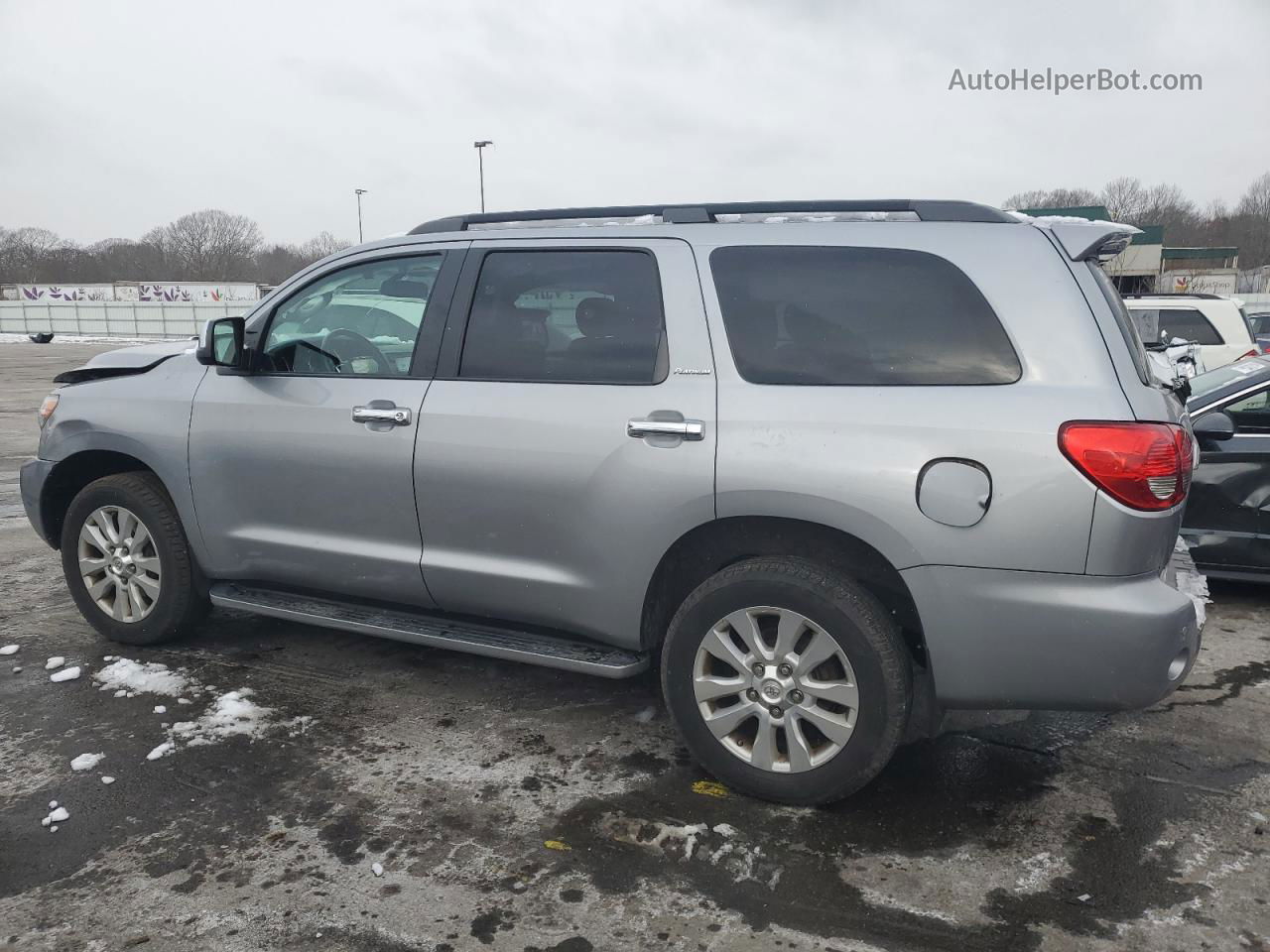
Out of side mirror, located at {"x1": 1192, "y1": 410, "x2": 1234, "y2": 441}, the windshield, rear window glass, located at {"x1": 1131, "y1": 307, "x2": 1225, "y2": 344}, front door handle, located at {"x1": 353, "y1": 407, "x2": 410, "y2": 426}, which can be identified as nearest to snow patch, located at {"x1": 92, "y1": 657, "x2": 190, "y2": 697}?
front door handle, located at {"x1": 353, "y1": 407, "x2": 410, "y2": 426}

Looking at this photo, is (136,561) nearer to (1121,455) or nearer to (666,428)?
(666,428)

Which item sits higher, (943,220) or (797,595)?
(943,220)

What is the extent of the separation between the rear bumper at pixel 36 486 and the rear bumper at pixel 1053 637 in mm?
4026

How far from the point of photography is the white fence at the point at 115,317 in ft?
160

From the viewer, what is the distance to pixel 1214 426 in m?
5.10

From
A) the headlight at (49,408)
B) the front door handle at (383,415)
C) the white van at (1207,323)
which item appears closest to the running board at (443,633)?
the front door handle at (383,415)

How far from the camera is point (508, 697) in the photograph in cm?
418

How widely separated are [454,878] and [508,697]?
53.0 inches

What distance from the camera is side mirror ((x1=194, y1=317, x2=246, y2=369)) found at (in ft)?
13.6

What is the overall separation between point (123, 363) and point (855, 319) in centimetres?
342

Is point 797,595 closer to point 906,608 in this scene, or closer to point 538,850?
point 906,608

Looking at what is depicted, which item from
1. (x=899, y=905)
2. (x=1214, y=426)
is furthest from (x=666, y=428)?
(x=1214, y=426)

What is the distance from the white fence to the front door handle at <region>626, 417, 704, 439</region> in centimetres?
4824

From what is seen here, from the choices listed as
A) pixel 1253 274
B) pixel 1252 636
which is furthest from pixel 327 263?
pixel 1253 274
